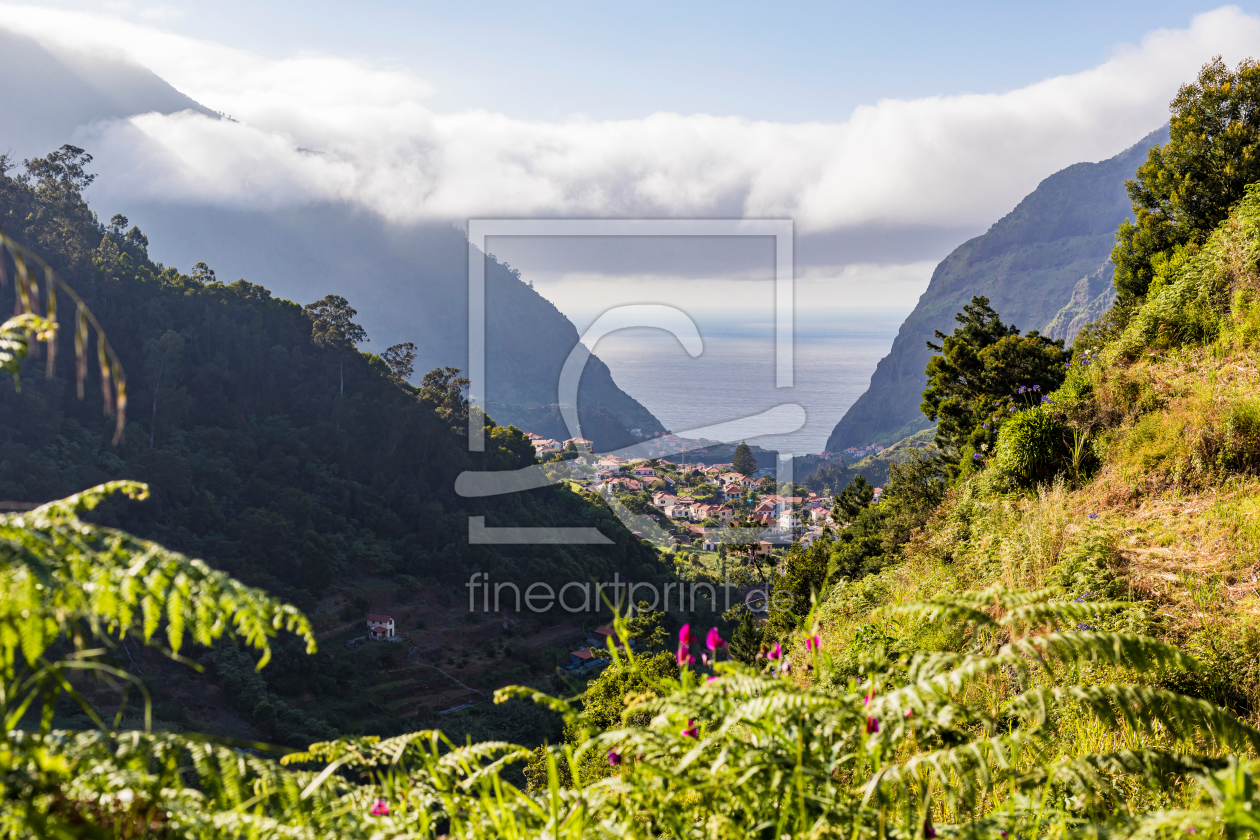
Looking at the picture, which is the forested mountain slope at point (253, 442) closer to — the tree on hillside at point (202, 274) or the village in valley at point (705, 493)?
the tree on hillside at point (202, 274)

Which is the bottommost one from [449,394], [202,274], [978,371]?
[449,394]

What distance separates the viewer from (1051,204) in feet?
381

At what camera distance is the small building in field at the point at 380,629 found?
29.1 m

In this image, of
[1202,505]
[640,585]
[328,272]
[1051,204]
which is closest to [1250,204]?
[1202,505]

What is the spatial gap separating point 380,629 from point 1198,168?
2943 cm

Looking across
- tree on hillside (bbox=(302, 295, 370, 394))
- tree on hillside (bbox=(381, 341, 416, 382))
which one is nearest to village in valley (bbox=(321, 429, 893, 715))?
tree on hillside (bbox=(381, 341, 416, 382))

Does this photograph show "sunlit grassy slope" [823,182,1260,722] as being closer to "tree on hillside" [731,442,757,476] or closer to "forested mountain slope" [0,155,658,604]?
"tree on hillside" [731,442,757,476]

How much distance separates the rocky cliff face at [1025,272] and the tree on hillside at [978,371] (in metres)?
73.5

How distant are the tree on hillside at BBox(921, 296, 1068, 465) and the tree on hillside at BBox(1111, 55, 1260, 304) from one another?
156cm

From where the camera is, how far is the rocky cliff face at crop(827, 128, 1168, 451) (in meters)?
92.8

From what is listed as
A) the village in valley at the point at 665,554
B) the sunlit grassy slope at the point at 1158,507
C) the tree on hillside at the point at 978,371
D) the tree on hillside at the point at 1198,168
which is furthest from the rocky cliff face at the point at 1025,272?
the sunlit grassy slope at the point at 1158,507

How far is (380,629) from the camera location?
95.9 feet

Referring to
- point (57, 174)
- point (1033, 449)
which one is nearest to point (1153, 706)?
point (1033, 449)

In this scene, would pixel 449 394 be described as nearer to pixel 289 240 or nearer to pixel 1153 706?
pixel 1153 706
